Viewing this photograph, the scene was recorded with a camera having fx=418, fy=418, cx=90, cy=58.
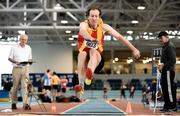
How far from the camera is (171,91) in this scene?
10.7 meters

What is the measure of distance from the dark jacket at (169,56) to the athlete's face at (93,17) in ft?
18.4

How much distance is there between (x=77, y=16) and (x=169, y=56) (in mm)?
21253

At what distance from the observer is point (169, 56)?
1060cm

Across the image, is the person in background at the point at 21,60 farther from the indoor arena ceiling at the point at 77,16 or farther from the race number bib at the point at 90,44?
the indoor arena ceiling at the point at 77,16

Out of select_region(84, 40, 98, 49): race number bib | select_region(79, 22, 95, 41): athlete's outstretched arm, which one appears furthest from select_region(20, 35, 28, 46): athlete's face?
select_region(79, 22, 95, 41): athlete's outstretched arm

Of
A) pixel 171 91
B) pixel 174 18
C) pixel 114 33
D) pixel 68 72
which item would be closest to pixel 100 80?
pixel 68 72

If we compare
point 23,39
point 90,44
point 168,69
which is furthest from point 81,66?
point 168,69

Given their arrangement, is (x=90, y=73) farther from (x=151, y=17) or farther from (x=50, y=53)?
(x=50, y=53)

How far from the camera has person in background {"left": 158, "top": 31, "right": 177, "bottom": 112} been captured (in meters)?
10.6

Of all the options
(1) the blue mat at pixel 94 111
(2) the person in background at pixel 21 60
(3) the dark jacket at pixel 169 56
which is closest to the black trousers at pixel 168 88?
(3) the dark jacket at pixel 169 56

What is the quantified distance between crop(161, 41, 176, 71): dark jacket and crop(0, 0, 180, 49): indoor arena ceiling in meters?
13.2

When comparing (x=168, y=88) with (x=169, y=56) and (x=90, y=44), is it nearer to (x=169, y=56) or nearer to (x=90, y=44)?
(x=169, y=56)

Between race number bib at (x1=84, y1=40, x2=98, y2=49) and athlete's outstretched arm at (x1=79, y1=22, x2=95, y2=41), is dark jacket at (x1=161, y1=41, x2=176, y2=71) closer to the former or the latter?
race number bib at (x1=84, y1=40, x2=98, y2=49)

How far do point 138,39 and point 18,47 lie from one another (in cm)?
3470
